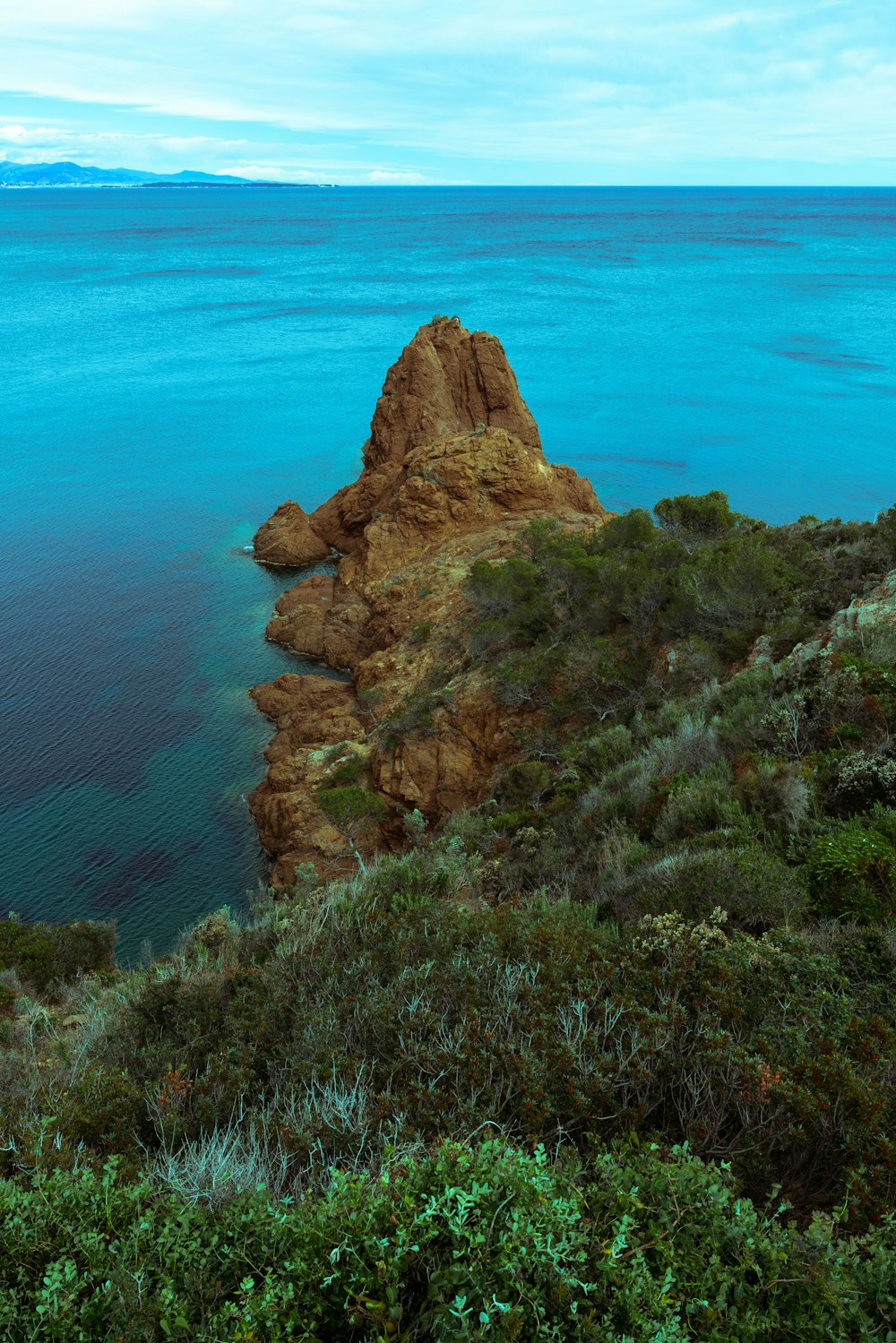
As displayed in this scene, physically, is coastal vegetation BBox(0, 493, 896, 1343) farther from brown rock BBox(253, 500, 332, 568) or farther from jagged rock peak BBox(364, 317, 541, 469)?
brown rock BBox(253, 500, 332, 568)

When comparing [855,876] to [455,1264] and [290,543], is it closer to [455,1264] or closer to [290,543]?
[455,1264]

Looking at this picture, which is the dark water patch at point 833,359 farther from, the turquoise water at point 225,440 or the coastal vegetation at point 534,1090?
the coastal vegetation at point 534,1090

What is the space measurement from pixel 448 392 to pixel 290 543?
911cm

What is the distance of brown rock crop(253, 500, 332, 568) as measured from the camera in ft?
111

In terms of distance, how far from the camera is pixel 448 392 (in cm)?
3309

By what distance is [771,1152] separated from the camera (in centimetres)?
435

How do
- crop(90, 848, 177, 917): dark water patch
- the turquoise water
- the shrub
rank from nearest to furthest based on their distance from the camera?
the shrub < crop(90, 848, 177, 917): dark water patch < the turquoise water

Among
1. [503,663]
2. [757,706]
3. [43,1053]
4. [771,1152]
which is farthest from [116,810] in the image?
[771,1152]

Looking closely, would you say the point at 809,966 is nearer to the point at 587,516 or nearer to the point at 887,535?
the point at 887,535

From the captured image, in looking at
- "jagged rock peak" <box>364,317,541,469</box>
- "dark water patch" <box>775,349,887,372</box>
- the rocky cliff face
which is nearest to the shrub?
the rocky cliff face

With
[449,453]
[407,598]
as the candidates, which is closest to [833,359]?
[449,453]

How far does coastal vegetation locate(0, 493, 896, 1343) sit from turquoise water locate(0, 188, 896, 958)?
1121 centimetres

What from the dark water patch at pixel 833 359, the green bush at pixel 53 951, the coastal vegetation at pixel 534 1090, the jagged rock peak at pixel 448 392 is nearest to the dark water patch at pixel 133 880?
the green bush at pixel 53 951

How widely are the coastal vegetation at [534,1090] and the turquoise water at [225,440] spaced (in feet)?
36.8
